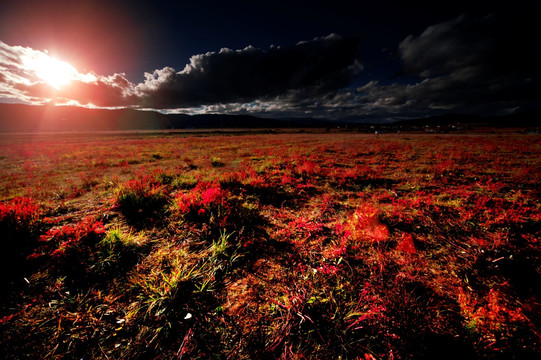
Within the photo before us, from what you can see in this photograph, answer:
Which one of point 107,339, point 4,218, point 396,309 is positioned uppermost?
point 4,218

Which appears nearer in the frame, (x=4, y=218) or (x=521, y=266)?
(x=521, y=266)

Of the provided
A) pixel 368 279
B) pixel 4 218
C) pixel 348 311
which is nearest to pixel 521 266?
pixel 368 279

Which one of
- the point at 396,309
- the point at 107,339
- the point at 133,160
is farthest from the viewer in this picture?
the point at 133,160

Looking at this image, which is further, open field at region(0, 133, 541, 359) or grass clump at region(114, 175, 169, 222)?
grass clump at region(114, 175, 169, 222)

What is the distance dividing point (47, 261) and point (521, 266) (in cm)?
934

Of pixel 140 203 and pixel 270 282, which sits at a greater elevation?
pixel 140 203

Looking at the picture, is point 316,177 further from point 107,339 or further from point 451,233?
point 107,339

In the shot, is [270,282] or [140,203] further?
[140,203]

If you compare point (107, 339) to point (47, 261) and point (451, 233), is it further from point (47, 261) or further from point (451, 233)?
point (451, 233)

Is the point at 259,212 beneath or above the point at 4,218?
beneath

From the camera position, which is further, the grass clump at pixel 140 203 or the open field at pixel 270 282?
the grass clump at pixel 140 203

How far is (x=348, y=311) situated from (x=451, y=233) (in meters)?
4.19

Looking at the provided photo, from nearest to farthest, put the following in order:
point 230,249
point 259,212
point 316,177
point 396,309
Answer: point 396,309 → point 230,249 → point 259,212 → point 316,177

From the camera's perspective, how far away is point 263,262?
3.92 meters
